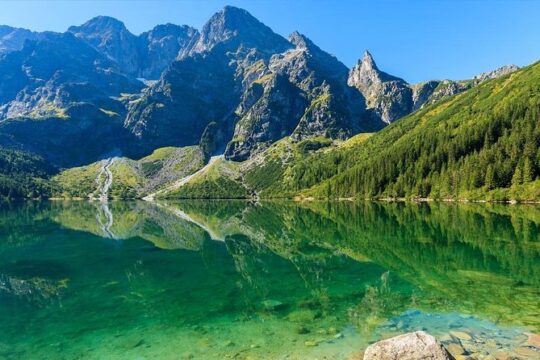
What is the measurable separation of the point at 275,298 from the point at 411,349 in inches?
656

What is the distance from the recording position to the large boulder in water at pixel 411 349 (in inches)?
687

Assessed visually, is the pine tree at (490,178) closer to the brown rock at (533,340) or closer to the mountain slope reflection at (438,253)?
the mountain slope reflection at (438,253)

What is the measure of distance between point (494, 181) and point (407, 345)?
15358cm

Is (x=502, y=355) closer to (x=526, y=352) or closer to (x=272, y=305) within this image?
(x=526, y=352)

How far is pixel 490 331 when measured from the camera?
74.2ft

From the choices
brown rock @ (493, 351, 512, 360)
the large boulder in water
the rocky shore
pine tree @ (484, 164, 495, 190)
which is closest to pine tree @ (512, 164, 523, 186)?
pine tree @ (484, 164, 495, 190)

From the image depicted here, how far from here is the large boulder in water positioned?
1744 cm

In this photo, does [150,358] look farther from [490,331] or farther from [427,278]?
[427,278]

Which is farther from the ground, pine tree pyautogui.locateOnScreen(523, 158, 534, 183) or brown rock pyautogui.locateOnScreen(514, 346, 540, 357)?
pine tree pyautogui.locateOnScreen(523, 158, 534, 183)

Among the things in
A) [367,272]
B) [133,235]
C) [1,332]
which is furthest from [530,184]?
[1,332]

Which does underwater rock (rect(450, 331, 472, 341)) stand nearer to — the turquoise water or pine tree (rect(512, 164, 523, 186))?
the turquoise water

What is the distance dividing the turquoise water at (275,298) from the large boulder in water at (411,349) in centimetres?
244

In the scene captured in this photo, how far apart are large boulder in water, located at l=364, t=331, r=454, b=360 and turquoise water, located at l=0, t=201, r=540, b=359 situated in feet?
8.01

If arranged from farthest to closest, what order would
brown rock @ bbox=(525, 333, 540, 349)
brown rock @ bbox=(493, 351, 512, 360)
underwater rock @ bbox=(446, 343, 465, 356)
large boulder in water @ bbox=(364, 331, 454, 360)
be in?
brown rock @ bbox=(525, 333, 540, 349)
underwater rock @ bbox=(446, 343, 465, 356)
brown rock @ bbox=(493, 351, 512, 360)
large boulder in water @ bbox=(364, 331, 454, 360)
